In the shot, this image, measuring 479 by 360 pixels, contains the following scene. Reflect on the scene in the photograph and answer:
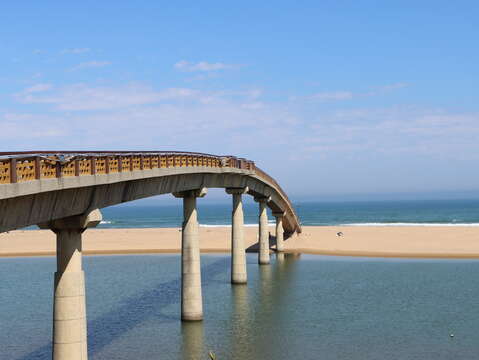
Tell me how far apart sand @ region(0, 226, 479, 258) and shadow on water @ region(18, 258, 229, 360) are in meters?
30.1

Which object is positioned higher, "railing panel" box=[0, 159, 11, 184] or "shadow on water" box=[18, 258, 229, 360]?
"railing panel" box=[0, 159, 11, 184]

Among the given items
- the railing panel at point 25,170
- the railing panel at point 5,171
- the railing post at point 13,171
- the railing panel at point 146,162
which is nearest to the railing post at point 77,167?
the railing panel at point 25,170

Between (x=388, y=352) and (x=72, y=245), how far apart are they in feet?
50.8

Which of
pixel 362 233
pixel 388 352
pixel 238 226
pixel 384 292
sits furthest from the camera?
pixel 362 233

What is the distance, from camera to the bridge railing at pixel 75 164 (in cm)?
1716

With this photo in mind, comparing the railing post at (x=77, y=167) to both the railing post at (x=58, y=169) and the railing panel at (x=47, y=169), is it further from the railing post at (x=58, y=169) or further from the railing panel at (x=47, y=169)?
the railing panel at (x=47, y=169)

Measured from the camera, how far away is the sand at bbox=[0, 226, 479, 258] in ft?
253

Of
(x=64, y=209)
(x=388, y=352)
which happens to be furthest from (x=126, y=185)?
(x=388, y=352)

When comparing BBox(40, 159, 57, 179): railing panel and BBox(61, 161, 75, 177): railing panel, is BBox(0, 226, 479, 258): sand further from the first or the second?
BBox(40, 159, 57, 179): railing panel

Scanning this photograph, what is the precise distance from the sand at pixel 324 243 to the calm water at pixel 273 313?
514 inches

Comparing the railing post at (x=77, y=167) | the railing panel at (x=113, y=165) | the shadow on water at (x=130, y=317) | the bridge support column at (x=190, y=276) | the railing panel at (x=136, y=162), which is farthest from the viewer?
the bridge support column at (x=190, y=276)

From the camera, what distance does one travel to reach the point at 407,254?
73312 millimetres

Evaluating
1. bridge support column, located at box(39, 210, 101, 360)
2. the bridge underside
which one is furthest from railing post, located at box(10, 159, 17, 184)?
bridge support column, located at box(39, 210, 101, 360)

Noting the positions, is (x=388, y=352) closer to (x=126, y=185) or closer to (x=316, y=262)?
(x=126, y=185)
